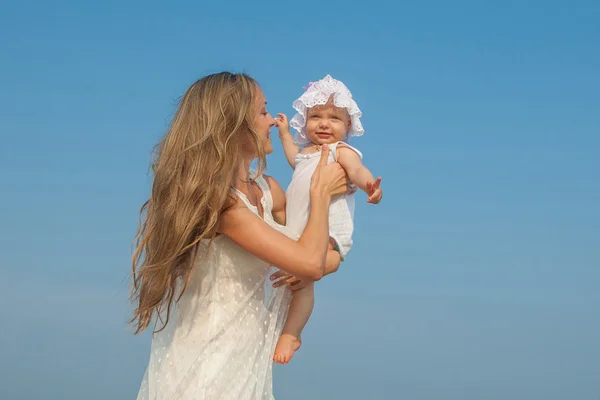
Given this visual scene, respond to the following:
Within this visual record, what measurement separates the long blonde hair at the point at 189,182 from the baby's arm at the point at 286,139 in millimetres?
1885

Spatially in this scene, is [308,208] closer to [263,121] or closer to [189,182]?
[263,121]

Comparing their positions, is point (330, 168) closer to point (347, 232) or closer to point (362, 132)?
point (347, 232)

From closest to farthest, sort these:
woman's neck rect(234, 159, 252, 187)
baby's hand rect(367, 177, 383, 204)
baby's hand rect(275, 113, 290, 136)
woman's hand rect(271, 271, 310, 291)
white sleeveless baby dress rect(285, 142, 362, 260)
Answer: woman's neck rect(234, 159, 252, 187) → woman's hand rect(271, 271, 310, 291) → baby's hand rect(367, 177, 383, 204) → white sleeveless baby dress rect(285, 142, 362, 260) → baby's hand rect(275, 113, 290, 136)

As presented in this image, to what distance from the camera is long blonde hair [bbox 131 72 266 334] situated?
463cm

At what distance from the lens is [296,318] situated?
5.39m

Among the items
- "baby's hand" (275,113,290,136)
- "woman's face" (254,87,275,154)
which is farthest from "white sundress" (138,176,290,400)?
"baby's hand" (275,113,290,136)

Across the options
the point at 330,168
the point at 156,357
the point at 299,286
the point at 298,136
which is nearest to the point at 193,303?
the point at 156,357

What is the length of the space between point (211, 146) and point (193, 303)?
3.43 feet

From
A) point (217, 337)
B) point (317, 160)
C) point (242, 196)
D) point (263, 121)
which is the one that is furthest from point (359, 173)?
point (217, 337)

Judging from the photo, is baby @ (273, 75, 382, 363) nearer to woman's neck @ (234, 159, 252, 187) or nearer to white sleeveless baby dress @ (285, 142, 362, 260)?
white sleeveless baby dress @ (285, 142, 362, 260)

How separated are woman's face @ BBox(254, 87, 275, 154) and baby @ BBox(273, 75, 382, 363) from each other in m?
0.97

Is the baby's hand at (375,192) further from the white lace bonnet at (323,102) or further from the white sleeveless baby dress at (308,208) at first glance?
the white lace bonnet at (323,102)

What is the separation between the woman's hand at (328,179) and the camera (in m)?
5.16

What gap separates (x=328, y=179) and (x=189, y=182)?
124 cm
